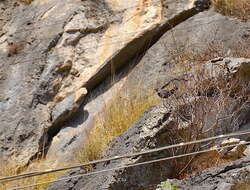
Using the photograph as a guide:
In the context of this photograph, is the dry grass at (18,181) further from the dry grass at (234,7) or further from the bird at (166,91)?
the dry grass at (234,7)

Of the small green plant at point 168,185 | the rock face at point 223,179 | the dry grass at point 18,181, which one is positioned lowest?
the dry grass at point 18,181

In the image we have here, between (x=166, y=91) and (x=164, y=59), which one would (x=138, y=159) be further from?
(x=164, y=59)

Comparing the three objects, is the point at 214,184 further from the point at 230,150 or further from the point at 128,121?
the point at 128,121

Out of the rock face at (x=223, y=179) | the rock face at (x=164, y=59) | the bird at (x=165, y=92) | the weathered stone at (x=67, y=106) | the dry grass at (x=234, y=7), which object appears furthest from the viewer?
the dry grass at (x=234, y=7)

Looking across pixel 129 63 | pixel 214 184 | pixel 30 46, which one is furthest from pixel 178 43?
pixel 214 184

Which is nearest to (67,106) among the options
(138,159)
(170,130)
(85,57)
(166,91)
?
(85,57)

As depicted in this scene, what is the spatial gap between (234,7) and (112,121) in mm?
3173

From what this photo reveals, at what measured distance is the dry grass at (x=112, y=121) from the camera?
763 cm

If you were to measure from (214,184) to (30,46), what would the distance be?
537cm

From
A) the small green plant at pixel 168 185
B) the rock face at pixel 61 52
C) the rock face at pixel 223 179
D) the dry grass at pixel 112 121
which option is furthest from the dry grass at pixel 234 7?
the small green plant at pixel 168 185

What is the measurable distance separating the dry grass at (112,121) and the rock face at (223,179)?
1779mm

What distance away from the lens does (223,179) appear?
5.66 metres

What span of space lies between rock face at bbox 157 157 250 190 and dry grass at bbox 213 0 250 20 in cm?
443

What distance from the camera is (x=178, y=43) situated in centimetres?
958
